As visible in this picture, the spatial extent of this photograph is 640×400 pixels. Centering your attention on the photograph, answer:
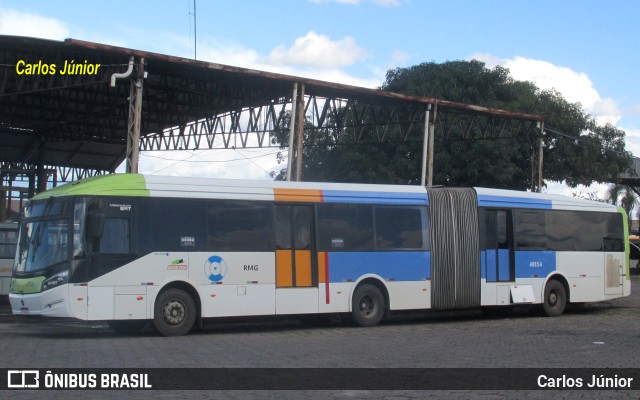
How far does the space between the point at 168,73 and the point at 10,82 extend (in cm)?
897

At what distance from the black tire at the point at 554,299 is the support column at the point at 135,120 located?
38.9ft

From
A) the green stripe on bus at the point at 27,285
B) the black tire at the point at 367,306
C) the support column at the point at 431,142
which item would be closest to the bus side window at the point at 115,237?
the green stripe on bus at the point at 27,285

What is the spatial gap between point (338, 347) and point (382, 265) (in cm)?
491

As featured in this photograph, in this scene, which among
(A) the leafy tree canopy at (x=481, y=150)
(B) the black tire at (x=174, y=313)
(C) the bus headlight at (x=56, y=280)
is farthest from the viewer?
(A) the leafy tree canopy at (x=481, y=150)

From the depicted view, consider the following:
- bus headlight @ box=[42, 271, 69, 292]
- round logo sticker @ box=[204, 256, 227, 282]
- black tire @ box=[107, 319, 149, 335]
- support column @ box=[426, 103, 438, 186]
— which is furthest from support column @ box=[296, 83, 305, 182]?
bus headlight @ box=[42, 271, 69, 292]

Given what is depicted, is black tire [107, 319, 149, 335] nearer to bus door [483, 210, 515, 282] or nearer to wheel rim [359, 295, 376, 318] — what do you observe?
wheel rim [359, 295, 376, 318]

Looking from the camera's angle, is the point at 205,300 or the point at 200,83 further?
the point at 200,83

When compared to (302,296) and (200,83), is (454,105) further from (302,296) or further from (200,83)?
(302,296)

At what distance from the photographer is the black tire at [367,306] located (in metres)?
18.5

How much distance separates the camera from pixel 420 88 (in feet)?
148

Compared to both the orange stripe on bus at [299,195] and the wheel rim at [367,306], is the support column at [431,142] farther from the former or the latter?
the orange stripe on bus at [299,195]

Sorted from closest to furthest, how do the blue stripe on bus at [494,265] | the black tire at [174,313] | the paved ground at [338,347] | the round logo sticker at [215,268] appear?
the paved ground at [338,347] < the black tire at [174,313] < the round logo sticker at [215,268] < the blue stripe on bus at [494,265]

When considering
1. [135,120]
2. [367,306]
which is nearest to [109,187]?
[367,306]
